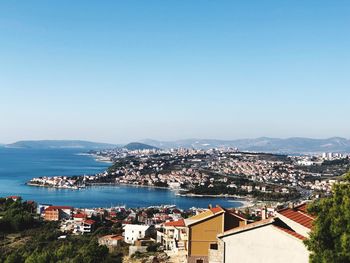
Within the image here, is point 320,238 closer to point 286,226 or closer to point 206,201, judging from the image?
point 286,226

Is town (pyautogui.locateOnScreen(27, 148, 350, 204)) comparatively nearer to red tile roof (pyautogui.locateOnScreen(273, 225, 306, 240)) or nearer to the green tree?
red tile roof (pyautogui.locateOnScreen(273, 225, 306, 240))

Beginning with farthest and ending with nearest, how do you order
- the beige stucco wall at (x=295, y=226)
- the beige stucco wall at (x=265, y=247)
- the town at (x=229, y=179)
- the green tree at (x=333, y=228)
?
the town at (x=229, y=179) → the beige stucco wall at (x=295, y=226) → the beige stucco wall at (x=265, y=247) → the green tree at (x=333, y=228)

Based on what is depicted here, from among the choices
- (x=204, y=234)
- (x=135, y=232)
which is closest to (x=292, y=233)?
(x=204, y=234)

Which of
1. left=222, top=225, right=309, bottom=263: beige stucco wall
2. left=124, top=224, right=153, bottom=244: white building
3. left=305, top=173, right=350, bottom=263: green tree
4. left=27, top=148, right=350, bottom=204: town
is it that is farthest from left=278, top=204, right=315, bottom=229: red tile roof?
left=27, top=148, right=350, bottom=204: town

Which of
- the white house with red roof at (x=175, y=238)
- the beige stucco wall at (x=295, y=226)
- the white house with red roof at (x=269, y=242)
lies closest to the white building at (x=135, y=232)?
the white house with red roof at (x=175, y=238)

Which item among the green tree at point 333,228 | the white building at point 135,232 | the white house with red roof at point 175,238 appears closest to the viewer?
the green tree at point 333,228

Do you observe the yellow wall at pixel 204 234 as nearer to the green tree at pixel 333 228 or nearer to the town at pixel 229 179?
the green tree at pixel 333 228

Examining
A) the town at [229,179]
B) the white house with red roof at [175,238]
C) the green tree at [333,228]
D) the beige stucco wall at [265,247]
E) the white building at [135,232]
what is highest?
the green tree at [333,228]

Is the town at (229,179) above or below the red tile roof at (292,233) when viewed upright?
below
